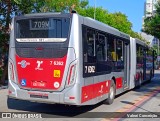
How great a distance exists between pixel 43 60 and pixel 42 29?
0.93 meters

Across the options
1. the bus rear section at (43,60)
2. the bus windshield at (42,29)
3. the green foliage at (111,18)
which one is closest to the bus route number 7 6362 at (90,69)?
the bus rear section at (43,60)

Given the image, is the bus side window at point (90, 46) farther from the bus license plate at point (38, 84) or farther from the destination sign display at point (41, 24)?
the bus license plate at point (38, 84)

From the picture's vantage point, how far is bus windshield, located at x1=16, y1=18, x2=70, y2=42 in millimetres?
9883

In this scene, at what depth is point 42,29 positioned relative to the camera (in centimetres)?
1020

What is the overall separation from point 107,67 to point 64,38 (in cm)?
308

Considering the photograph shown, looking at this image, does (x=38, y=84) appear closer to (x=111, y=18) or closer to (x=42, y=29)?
(x=42, y=29)

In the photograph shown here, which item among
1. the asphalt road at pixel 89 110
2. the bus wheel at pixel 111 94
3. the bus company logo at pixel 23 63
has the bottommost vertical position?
the asphalt road at pixel 89 110

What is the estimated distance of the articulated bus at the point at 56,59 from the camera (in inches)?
381

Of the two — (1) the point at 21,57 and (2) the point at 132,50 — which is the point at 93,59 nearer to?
(1) the point at 21,57

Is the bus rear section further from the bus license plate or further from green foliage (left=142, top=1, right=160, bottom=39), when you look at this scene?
green foliage (left=142, top=1, right=160, bottom=39)

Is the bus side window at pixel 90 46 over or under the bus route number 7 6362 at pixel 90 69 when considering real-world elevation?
over

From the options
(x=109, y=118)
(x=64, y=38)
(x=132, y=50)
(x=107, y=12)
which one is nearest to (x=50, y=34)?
(x=64, y=38)

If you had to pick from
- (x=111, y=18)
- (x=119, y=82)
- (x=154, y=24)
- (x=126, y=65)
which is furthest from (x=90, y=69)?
(x=111, y=18)

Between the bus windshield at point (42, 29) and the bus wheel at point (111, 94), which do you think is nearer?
the bus windshield at point (42, 29)
